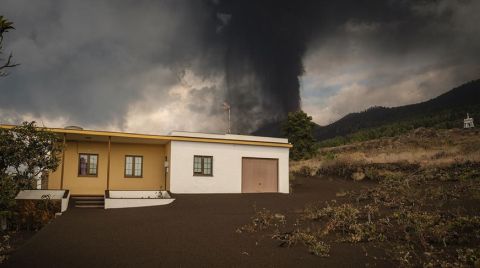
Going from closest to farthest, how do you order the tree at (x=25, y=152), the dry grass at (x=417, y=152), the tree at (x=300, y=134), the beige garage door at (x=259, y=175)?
the tree at (x=25, y=152) → the beige garage door at (x=259, y=175) → the dry grass at (x=417, y=152) → the tree at (x=300, y=134)

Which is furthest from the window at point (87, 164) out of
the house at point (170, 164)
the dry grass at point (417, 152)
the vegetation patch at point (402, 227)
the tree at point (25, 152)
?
the dry grass at point (417, 152)

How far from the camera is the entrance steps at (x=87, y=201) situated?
1683 cm

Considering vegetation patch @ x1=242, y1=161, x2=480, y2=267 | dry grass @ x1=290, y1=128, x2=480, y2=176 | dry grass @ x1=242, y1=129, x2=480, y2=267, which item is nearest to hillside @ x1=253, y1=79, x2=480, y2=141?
dry grass @ x1=290, y1=128, x2=480, y2=176

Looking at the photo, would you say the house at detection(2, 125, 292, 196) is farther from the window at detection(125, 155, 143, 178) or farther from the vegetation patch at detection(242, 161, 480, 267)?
the vegetation patch at detection(242, 161, 480, 267)

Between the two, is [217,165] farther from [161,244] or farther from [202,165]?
[161,244]

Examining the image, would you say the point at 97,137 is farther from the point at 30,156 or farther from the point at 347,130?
the point at 347,130

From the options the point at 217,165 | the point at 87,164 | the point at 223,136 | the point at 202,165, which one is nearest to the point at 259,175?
the point at 217,165

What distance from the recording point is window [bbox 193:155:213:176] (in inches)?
784

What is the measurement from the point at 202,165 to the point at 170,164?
182 centimetres

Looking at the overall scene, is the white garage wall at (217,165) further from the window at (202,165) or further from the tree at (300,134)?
the tree at (300,134)

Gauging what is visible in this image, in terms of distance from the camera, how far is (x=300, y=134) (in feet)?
153

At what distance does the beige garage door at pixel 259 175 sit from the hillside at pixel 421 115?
3811 cm

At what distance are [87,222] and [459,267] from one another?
35.7 feet

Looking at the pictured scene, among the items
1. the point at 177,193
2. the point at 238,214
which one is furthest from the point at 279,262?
the point at 177,193
